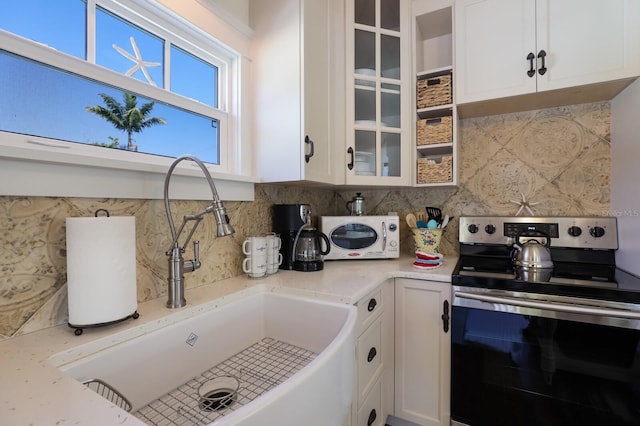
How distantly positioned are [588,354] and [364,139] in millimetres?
1391

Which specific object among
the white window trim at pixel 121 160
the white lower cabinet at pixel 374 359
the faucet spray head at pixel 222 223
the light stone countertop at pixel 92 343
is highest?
the white window trim at pixel 121 160

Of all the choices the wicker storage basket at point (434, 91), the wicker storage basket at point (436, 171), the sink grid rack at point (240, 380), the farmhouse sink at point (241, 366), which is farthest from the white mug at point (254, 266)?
the wicker storage basket at point (434, 91)

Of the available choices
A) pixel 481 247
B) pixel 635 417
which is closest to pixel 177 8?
pixel 481 247

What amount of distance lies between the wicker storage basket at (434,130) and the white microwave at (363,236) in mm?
508

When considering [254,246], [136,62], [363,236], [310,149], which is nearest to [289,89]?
[310,149]

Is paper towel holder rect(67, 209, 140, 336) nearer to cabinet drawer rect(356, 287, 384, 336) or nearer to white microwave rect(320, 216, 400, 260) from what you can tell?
cabinet drawer rect(356, 287, 384, 336)

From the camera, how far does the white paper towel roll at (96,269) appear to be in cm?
73

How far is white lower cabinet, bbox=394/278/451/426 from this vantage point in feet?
4.60

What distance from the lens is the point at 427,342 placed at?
1.44 meters

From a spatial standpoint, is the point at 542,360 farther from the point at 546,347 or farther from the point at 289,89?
the point at 289,89

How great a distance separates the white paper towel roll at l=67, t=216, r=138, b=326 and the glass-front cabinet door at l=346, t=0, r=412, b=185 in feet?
3.94

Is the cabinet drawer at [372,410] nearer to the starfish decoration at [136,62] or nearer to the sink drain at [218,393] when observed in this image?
the sink drain at [218,393]

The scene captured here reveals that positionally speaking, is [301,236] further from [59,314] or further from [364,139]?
[59,314]

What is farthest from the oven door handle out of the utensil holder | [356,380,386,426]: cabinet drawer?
[356,380,386,426]: cabinet drawer
